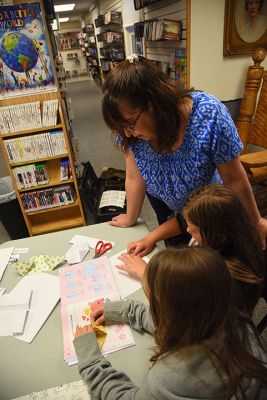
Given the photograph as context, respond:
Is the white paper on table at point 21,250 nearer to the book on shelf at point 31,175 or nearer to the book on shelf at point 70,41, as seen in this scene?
the book on shelf at point 31,175

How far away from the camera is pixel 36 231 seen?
253 cm

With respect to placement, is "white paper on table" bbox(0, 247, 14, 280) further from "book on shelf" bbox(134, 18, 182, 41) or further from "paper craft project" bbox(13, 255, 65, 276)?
"book on shelf" bbox(134, 18, 182, 41)

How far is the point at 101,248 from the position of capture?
117 cm

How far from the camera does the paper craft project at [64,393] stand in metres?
0.70

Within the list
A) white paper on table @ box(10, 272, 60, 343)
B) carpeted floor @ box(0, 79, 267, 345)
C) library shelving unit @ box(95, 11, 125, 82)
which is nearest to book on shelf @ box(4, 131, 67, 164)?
carpeted floor @ box(0, 79, 267, 345)

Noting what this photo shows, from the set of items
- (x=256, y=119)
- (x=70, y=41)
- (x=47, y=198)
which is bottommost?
(x=47, y=198)

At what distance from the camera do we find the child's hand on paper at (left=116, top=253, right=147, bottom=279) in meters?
1.02

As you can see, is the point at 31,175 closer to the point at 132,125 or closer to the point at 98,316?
the point at 132,125

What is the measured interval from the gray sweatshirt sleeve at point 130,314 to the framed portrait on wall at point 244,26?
215 cm

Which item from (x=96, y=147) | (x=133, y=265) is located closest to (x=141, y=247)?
(x=133, y=265)

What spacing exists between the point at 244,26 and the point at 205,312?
232cm

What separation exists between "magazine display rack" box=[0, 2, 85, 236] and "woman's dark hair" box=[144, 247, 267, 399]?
1.73m

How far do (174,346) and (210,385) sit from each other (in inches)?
4.0

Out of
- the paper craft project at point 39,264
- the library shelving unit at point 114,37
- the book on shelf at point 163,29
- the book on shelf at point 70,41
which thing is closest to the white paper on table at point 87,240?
the paper craft project at point 39,264
